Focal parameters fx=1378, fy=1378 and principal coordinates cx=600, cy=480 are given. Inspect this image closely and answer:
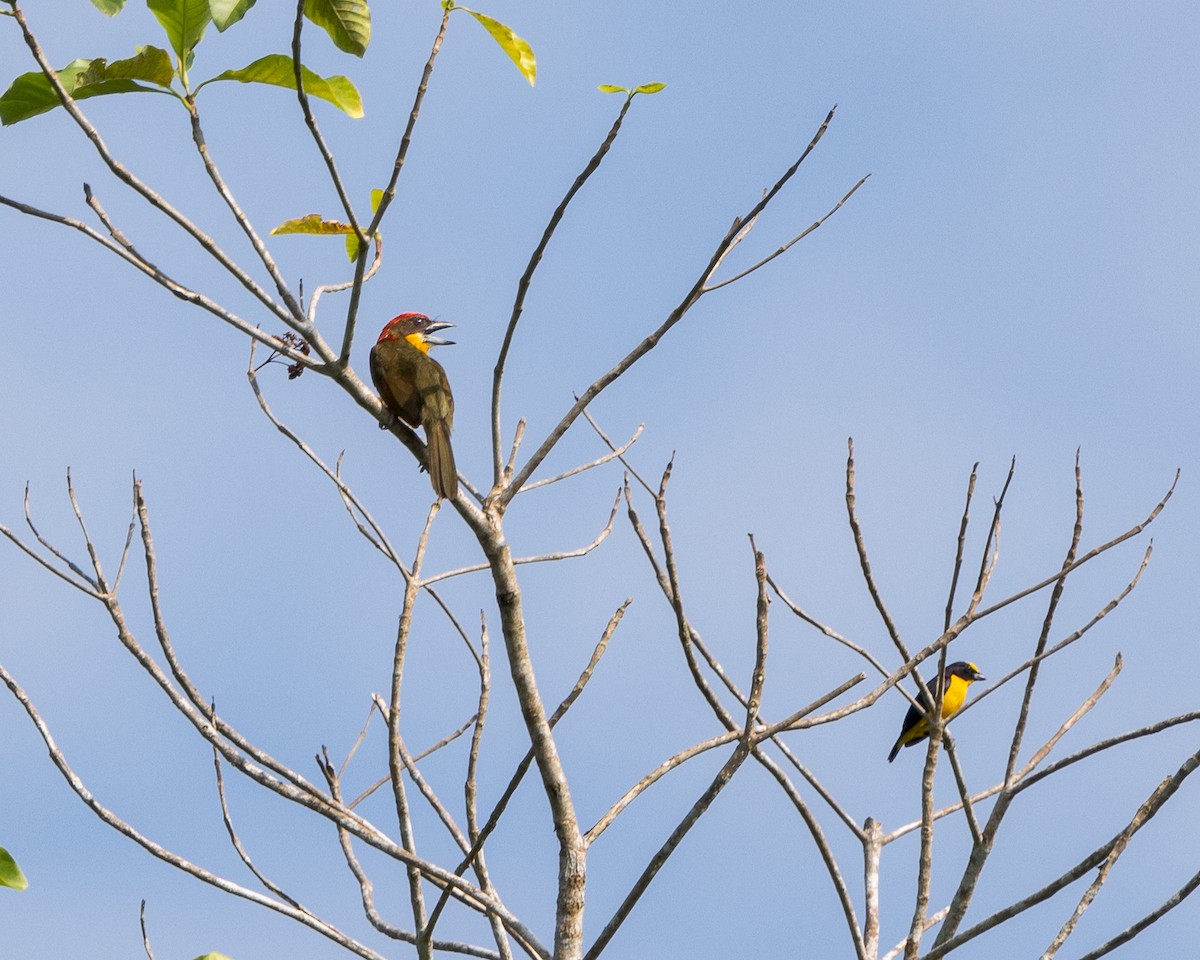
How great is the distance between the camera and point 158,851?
3137mm

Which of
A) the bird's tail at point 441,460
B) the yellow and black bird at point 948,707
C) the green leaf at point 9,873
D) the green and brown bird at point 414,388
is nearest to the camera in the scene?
the green leaf at point 9,873

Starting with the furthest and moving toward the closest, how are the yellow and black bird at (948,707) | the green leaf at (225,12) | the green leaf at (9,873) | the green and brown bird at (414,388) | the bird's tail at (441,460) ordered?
the yellow and black bird at (948,707) → the green and brown bird at (414,388) → the bird's tail at (441,460) → the green leaf at (225,12) → the green leaf at (9,873)

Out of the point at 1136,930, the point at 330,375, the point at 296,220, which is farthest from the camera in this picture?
the point at 296,220

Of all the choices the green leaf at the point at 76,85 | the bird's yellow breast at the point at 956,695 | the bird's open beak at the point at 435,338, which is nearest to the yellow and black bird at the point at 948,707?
the bird's yellow breast at the point at 956,695

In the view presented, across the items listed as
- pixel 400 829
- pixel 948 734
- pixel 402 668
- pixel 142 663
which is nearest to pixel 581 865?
pixel 400 829

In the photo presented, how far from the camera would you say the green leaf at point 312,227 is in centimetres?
→ 382

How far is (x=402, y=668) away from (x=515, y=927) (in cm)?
73

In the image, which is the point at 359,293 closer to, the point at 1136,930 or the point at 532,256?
the point at 532,256

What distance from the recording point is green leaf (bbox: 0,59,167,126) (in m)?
3.09

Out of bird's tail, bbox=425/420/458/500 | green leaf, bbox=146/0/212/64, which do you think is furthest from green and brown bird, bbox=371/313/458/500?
green leaf, bbox=146/0/212/64

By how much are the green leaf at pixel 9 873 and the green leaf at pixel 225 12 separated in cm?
171

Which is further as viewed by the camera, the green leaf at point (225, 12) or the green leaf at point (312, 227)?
the green leaf at point (312, 227)

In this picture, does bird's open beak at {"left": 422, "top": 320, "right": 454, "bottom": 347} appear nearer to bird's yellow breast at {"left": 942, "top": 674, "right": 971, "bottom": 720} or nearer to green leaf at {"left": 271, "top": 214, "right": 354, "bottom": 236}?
green leaf at {"left": 271, "top": 214, "right": 354, "bottom": 236}

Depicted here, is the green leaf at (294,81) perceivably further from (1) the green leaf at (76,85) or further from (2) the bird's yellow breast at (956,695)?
(2) the bird's yellow breast at (956,695)
